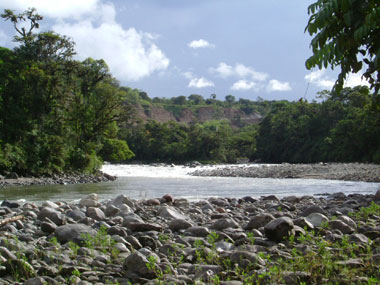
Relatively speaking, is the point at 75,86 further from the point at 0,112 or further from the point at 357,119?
the point at 357,119

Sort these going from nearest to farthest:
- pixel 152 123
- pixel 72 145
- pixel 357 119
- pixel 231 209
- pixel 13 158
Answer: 1. pixel 231 209
2. pixel 13 158
3. pixel 72 145
4. pixel 357 119
5. pixel 152 123

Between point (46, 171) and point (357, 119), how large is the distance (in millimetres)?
39812

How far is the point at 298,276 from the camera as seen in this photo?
11.5 feet

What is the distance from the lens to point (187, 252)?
4.77 meters

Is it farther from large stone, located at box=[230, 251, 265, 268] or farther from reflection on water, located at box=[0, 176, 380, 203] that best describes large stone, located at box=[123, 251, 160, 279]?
reflection on water, located at box=[0, 176, 380, 203]

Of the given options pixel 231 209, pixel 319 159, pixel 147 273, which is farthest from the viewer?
pixel 319 159

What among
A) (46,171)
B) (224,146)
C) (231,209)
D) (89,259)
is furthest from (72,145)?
(224,146)

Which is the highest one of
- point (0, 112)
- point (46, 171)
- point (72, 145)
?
point (0, 112)

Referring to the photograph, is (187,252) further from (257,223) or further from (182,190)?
(182,190)

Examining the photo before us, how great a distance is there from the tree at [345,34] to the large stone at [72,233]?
140 inches

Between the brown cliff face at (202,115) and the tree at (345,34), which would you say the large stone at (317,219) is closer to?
the tree at (345,34)

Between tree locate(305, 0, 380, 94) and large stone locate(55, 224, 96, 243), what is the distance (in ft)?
11.7

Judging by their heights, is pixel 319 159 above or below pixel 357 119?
below

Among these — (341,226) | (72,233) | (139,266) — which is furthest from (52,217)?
(341,226)
